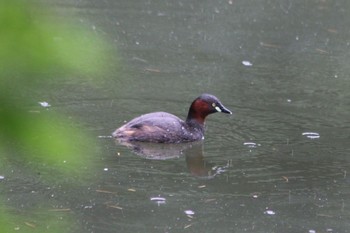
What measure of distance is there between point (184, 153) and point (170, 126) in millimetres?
319

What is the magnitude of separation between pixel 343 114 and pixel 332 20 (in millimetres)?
4908

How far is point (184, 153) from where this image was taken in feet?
26.8

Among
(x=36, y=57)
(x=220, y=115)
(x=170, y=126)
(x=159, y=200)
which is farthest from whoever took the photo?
(x=220, y=115)

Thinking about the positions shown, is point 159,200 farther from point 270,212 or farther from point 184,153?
point 184,153

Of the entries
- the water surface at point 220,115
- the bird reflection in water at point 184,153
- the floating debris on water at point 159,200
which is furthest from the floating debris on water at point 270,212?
the bird reflection in water at point 184,153

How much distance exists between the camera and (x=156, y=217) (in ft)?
20.0

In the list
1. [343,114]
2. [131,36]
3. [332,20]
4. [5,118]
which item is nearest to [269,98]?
[343,114]

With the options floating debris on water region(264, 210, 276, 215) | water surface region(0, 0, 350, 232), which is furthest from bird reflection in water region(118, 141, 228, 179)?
floating debris on water region(264, 210, 276, 215)

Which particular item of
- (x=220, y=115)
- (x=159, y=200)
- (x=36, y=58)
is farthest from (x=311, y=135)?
(x=36, y=58)

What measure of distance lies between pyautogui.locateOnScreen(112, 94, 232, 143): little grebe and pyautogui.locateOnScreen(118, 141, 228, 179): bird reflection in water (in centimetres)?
6

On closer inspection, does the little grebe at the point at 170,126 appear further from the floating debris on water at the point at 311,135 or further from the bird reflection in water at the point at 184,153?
the floating debris on water at the point at 311,135

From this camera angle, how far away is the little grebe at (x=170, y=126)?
816 cm

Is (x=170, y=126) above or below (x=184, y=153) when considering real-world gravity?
above

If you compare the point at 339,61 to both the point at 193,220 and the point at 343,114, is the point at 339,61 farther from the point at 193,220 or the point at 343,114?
the point at 193,220
